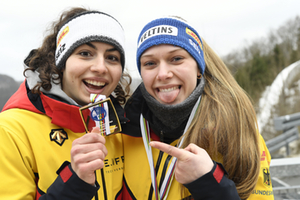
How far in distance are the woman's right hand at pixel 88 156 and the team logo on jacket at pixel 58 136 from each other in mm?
397

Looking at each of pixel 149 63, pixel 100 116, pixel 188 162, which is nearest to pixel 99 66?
pixel 149 63

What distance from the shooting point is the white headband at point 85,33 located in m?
1.94

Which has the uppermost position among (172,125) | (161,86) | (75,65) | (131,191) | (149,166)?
(75,65)

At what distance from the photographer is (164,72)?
1.84 m

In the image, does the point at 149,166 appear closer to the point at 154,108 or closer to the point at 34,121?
the point at 154,108

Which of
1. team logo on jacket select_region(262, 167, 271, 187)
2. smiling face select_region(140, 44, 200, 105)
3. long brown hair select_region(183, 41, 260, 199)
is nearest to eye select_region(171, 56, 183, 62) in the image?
smiling face select_region(140, 44, 200, 105)

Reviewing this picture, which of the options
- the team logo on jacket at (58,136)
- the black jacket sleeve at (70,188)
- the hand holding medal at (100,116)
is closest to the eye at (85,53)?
the hand holding medal at (100,116)

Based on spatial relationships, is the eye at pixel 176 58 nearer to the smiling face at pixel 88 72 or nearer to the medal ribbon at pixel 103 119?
the smiling face at pixel 88 72

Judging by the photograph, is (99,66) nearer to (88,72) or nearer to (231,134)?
(88,72)

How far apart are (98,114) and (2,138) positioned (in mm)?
655

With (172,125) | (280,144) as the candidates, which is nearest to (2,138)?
(172,125)

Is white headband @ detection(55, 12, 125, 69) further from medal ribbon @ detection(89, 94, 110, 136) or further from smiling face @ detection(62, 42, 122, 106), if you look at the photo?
medal ribbon @ detection(89, 94, 110, 136)

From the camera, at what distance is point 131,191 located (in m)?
1.97

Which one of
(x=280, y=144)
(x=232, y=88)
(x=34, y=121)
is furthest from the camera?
(x=280, y=144)
